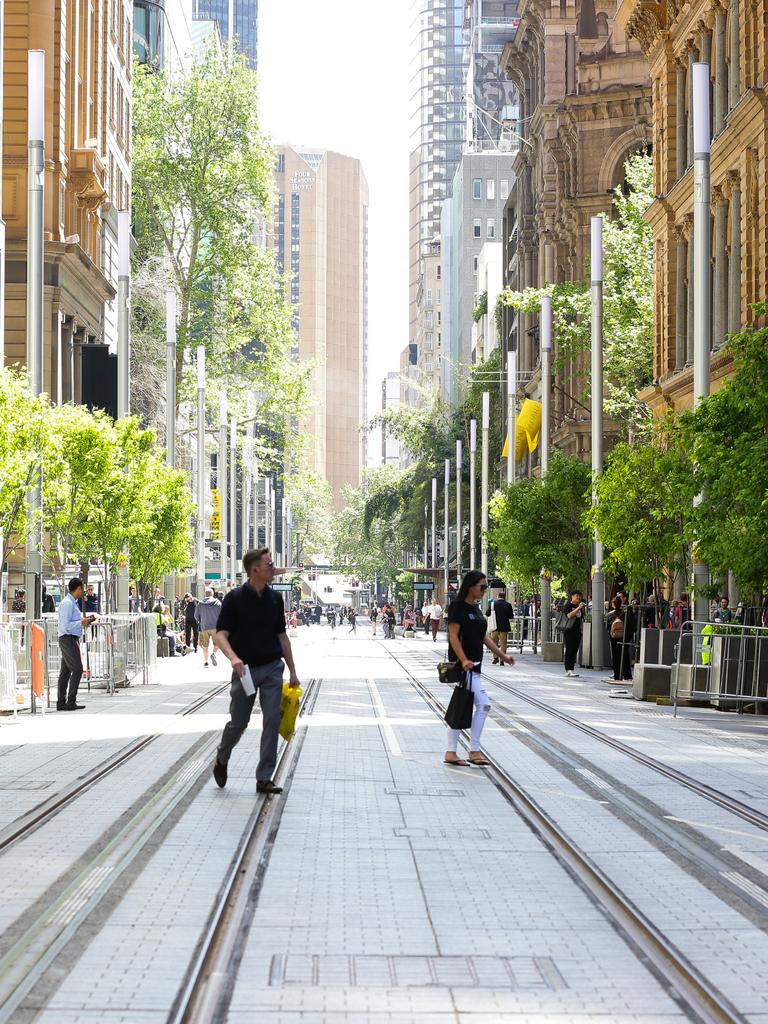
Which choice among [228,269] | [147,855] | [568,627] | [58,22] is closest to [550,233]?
[228,269]

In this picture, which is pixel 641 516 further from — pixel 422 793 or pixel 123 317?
pixel 422 793

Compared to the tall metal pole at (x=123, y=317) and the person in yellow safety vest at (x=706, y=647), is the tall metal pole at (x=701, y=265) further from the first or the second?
the tall metal pole at (x=123, y=317)

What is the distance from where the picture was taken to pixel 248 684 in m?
13.1

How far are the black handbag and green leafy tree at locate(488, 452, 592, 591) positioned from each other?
30.9 m

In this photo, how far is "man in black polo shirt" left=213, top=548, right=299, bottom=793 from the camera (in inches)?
521

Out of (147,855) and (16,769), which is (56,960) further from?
(16,769)

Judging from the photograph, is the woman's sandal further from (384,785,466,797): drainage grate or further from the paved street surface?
(384,785,466,797): drainage grate

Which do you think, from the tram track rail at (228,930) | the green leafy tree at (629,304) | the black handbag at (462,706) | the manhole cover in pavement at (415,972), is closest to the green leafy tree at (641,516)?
the black handbag at (462,706)

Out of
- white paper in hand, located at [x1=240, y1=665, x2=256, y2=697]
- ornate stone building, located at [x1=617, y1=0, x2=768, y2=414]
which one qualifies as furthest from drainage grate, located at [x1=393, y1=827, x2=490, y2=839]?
ornate stone building, located at [x1=617, y1=0, x2=768, y2=414]

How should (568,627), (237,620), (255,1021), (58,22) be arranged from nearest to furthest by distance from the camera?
(255,1021), (237,620), (568,627), (58,22)

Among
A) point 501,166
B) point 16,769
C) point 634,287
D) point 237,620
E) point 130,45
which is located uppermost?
point 501,166

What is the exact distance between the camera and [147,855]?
10578 mm

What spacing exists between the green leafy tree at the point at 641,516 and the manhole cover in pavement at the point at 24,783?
16.2 m

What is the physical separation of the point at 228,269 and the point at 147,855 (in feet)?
188
